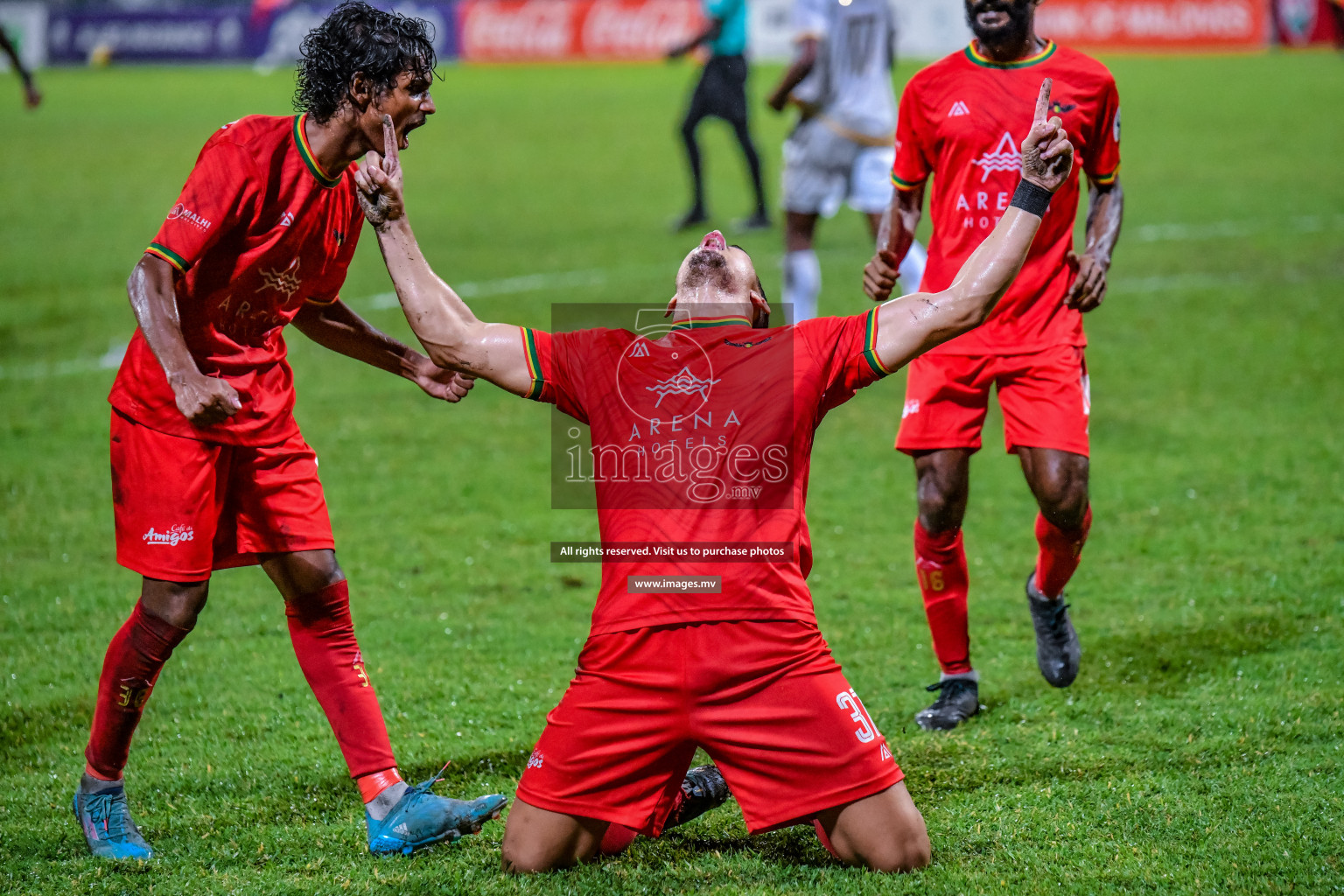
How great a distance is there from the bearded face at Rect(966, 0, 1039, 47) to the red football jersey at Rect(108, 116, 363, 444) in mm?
2123

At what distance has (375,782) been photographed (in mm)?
3967

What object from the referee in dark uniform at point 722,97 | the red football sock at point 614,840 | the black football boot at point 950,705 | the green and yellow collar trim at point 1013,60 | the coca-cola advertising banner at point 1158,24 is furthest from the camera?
the coca-cola advertising banner at point 1158,24

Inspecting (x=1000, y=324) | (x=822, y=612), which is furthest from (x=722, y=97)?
(x=1000, y=324)

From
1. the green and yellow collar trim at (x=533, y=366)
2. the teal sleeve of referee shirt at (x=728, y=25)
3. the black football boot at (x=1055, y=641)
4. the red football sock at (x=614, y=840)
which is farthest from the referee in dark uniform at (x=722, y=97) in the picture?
the red football sock at (x=614, y=840)

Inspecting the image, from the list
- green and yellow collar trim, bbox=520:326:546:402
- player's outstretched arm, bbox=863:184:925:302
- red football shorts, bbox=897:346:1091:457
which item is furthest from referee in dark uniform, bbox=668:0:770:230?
green and yellow collar trim, bbox=520:326:546:402

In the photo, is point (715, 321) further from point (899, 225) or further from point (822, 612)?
point (822, 612)

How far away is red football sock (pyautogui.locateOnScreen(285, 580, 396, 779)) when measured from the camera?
→ 13.2ft

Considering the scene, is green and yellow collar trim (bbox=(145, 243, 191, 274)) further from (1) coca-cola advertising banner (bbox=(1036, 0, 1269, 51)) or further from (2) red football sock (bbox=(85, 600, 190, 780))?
(1) coca-cola advertising banner (bbox=(1036, 0, 1269, 51))

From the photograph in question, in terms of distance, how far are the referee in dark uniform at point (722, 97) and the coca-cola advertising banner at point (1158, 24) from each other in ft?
60.4

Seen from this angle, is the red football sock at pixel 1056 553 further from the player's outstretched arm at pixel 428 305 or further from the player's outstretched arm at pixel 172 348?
the player's outstretched arm at pixel 172 348

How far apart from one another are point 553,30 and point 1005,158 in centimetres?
3248

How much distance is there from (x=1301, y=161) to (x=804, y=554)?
1549cm

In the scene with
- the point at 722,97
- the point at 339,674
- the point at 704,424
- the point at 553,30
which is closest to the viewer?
the point at 704,424

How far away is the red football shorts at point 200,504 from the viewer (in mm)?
3859
